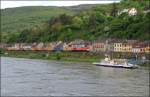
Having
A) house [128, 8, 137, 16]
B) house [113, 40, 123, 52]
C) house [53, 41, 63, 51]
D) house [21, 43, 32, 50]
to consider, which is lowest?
house [21, 43, 32, 50]

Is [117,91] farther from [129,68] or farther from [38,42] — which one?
[38,42]

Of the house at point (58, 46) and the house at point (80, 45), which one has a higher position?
the house at point (80, 45)

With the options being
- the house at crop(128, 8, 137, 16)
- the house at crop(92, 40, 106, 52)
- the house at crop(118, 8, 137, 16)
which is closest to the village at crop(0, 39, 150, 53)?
the house at crop(92, 40, 106, 52)

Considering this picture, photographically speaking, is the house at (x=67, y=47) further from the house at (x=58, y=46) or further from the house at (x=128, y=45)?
the house at (x=128, y=45)

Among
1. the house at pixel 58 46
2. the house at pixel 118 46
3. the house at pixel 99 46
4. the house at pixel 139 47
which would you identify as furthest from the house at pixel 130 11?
the house at pixel 139 47

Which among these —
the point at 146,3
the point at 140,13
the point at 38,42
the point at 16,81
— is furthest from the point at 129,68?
the point at 146,3

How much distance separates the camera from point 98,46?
4382 inches

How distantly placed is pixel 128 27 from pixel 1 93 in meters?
83.9

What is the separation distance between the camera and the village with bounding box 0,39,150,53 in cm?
9829

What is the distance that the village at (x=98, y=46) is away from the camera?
9829cm

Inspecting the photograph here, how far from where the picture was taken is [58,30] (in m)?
151

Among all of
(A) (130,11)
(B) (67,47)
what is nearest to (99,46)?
(B) (67,47)

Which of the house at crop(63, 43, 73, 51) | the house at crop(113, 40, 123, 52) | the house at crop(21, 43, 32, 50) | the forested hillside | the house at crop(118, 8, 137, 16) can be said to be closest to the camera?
the house at crop(113, 40, 123, 52)

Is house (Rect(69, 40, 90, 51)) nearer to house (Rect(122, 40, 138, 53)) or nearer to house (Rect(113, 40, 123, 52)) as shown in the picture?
house (Rect(113, 40, 123, 52))
